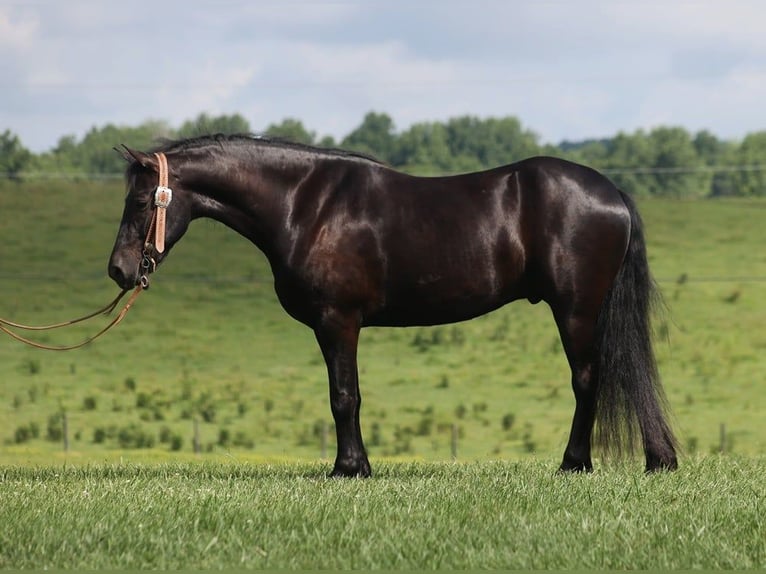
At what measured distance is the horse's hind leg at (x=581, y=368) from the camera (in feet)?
32.0

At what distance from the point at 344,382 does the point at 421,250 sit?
1.20 metres

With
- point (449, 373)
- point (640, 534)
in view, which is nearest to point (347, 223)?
point (640, 534)

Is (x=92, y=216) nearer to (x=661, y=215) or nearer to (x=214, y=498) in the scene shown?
(x=661, y=215)

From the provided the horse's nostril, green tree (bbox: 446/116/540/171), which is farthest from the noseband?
green tree (bbox: 446/116/540/171)

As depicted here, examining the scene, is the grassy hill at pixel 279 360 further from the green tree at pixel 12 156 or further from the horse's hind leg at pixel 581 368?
the horse's hind leg at pixel 581 368

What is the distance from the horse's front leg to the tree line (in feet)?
235

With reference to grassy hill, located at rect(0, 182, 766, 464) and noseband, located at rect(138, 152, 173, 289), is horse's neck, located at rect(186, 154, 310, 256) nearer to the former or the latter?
noseband, located at rect(138, 152, 173, 289)

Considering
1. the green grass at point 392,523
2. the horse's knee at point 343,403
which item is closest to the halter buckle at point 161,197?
the horse's knee at point 343,403

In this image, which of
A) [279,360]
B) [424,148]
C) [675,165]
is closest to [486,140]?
[424,148]

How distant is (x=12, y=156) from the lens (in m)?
75.6

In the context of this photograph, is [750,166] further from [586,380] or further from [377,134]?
[586,380]

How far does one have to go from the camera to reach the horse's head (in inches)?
370

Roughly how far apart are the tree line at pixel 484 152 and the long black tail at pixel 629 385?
233ft

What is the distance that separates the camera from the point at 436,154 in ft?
329
